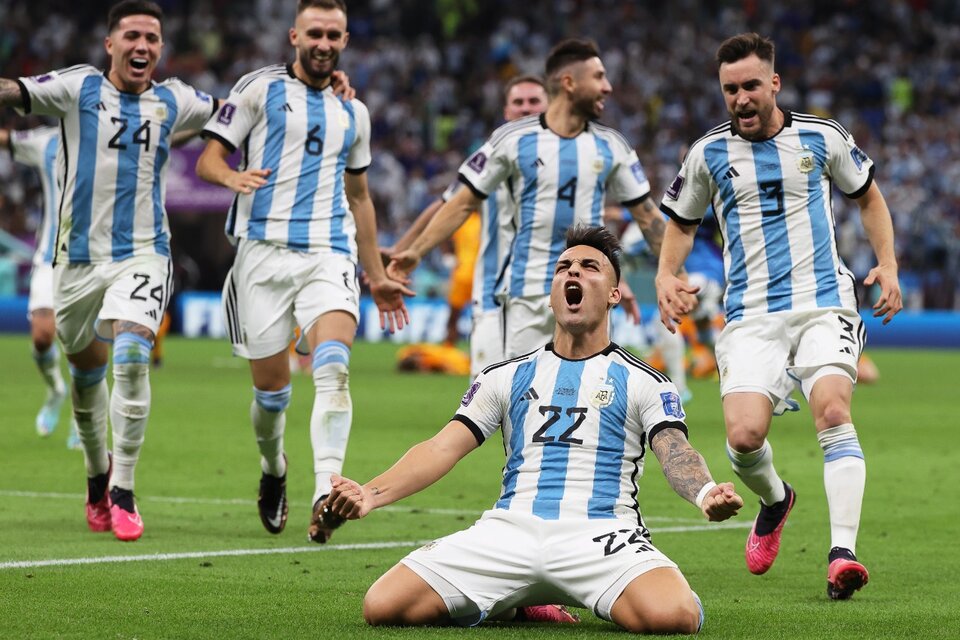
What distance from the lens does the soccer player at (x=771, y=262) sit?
21.5 feet

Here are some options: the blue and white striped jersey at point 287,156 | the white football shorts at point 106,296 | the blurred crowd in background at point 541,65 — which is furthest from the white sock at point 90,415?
the blurred crowd in background at point 541,65

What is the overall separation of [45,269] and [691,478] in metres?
7.94

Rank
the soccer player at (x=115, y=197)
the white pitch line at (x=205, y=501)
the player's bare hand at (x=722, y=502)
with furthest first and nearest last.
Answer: the white pitch line at (x=205, y=501) < the soccer player at (x=115, y=197) < the player's bare hand at (x=722, y=502)

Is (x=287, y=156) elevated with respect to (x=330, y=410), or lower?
elevated

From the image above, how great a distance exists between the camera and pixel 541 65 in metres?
33.2

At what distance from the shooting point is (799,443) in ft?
41.0

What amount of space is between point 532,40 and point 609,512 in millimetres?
29380

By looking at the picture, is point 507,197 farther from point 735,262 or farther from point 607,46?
point 607,46

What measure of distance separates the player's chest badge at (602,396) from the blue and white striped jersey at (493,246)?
Answer: 376cm

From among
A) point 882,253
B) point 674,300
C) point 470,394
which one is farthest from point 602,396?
point 882,253

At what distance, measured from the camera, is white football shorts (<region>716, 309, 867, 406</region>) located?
6.55 meters

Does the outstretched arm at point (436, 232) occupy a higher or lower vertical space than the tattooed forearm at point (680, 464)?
higher

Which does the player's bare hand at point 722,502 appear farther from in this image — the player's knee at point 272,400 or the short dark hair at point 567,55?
the short dark hair at point 567,55

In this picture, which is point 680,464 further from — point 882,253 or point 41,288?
point 41,288
